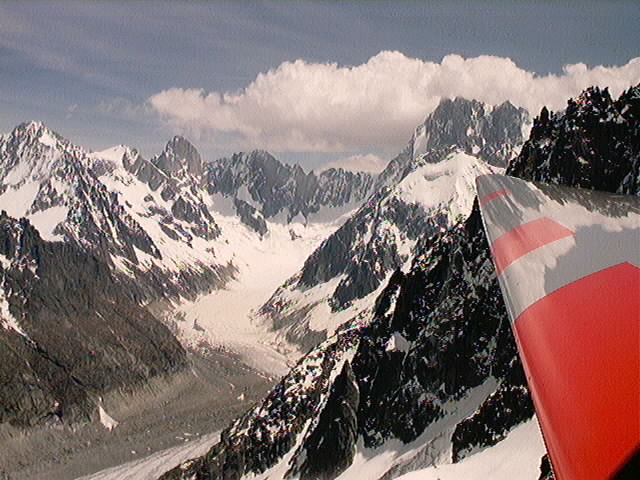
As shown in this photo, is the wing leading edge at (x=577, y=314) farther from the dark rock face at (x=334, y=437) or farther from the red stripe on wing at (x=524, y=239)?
the dark rock face at (x=334, y=437)

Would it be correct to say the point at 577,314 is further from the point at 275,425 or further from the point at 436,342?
the point at 275,425

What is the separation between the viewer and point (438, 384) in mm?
98312

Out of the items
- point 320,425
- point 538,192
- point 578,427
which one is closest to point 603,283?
point 578,427

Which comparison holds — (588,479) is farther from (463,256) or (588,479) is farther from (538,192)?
(463,256)

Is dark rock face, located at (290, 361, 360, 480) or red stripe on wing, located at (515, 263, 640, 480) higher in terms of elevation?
red stripe on wing, located at (515, 263, 640, 480)

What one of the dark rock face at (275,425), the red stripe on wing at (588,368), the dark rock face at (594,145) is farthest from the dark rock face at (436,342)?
the red stripe on wing at (588,368)

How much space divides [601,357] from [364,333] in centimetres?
12166

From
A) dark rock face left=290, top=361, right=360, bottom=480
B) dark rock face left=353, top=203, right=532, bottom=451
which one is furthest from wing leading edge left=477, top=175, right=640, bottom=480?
dark rock face left=290, top=361, right=360, bottom=480

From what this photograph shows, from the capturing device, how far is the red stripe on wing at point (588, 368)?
8758mm

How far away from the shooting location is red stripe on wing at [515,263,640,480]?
28.7 ft

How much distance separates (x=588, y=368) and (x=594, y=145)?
278 feet

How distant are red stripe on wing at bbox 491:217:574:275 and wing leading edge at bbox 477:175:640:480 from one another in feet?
0.10

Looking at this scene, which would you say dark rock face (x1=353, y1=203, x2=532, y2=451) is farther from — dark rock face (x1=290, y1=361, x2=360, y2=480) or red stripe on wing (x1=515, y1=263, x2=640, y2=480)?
red stripe on wing (x1=515, y1=263, x2=640, y2=480)

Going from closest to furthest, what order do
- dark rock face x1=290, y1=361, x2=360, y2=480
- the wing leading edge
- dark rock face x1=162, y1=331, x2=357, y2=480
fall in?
the wing leading edge, dark rock face x1=290, y1=361, x2=360, y2=480, dark rock face x1=162, y1=331, x2=357, y2=480
